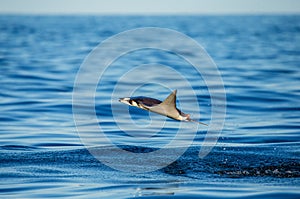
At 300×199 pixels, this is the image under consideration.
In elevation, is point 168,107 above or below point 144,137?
below

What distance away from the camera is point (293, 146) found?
13266 millimetres

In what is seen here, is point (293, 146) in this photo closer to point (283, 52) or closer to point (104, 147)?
point (104, 147)

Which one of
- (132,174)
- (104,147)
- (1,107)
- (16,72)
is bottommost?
(132,174)

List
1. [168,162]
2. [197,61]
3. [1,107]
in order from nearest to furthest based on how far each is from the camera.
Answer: [168,162] → [1,107] → [197,61]

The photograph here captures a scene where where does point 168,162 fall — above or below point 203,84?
below

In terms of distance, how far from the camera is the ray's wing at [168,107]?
8.23 m

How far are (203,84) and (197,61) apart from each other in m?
9.86

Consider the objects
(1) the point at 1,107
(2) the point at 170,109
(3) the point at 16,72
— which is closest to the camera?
(2) the point at 170,109

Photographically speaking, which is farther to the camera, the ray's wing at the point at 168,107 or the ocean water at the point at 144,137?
the ocean water at the point at 144,137

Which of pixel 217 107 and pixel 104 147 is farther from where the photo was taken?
pixel 217 107

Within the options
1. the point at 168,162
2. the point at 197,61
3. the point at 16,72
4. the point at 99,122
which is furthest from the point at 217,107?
the point at 197,61

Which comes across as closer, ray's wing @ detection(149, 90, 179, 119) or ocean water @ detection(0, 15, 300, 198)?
ray's wing @ detection(149, 90, 179, 119)

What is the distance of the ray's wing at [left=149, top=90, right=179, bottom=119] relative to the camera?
8.23 meters

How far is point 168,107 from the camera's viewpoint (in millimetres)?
8320
